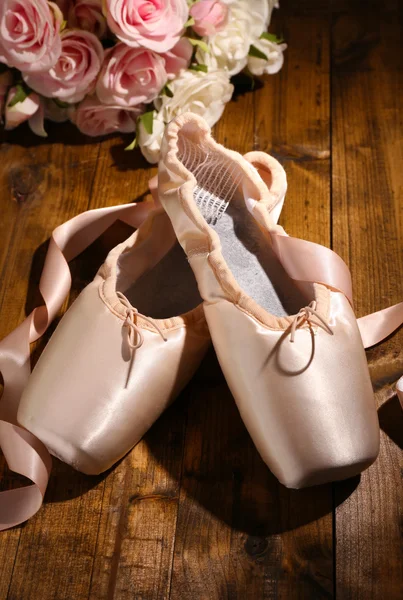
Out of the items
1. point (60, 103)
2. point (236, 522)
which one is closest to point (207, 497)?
point (236, 522)

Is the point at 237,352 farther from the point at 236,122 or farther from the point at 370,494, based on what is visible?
the point at 236,122

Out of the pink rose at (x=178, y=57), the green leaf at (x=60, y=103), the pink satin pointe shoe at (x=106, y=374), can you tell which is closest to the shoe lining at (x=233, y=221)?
the pink satin pointe shoe at (x=106, y=374)

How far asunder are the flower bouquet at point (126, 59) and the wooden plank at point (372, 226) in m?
0.20

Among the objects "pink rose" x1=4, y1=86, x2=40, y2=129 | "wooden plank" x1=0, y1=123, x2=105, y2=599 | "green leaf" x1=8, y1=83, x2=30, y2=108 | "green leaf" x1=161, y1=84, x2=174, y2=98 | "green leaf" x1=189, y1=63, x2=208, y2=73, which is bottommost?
"wooden plank" x1=0, y1=123, x2=105, y2=599

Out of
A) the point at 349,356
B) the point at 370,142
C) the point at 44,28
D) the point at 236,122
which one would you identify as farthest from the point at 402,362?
the point at 44,28

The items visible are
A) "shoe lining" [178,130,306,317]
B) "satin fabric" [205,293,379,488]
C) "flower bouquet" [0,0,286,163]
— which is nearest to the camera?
"satin fabric" [205,293,379,488]

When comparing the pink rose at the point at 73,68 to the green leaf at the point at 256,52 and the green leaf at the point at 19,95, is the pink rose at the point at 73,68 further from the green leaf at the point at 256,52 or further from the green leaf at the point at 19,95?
the green leaf at the point at 256,52

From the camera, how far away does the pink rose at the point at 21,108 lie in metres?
1.30

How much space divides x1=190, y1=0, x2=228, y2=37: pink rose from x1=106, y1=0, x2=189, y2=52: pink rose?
0.20 ft

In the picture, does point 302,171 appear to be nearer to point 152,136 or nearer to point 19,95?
point 152,136

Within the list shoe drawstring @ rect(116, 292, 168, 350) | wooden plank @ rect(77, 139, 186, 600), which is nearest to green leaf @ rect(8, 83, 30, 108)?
shoe drawstring @ rect(116, 292, 168, 350)

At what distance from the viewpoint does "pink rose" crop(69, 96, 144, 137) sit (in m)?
1.32

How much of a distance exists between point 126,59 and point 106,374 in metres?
0.59

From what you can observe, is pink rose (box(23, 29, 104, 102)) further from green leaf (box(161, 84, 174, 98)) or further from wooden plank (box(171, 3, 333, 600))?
wooden plank (box(171, 3, 333, 600))
